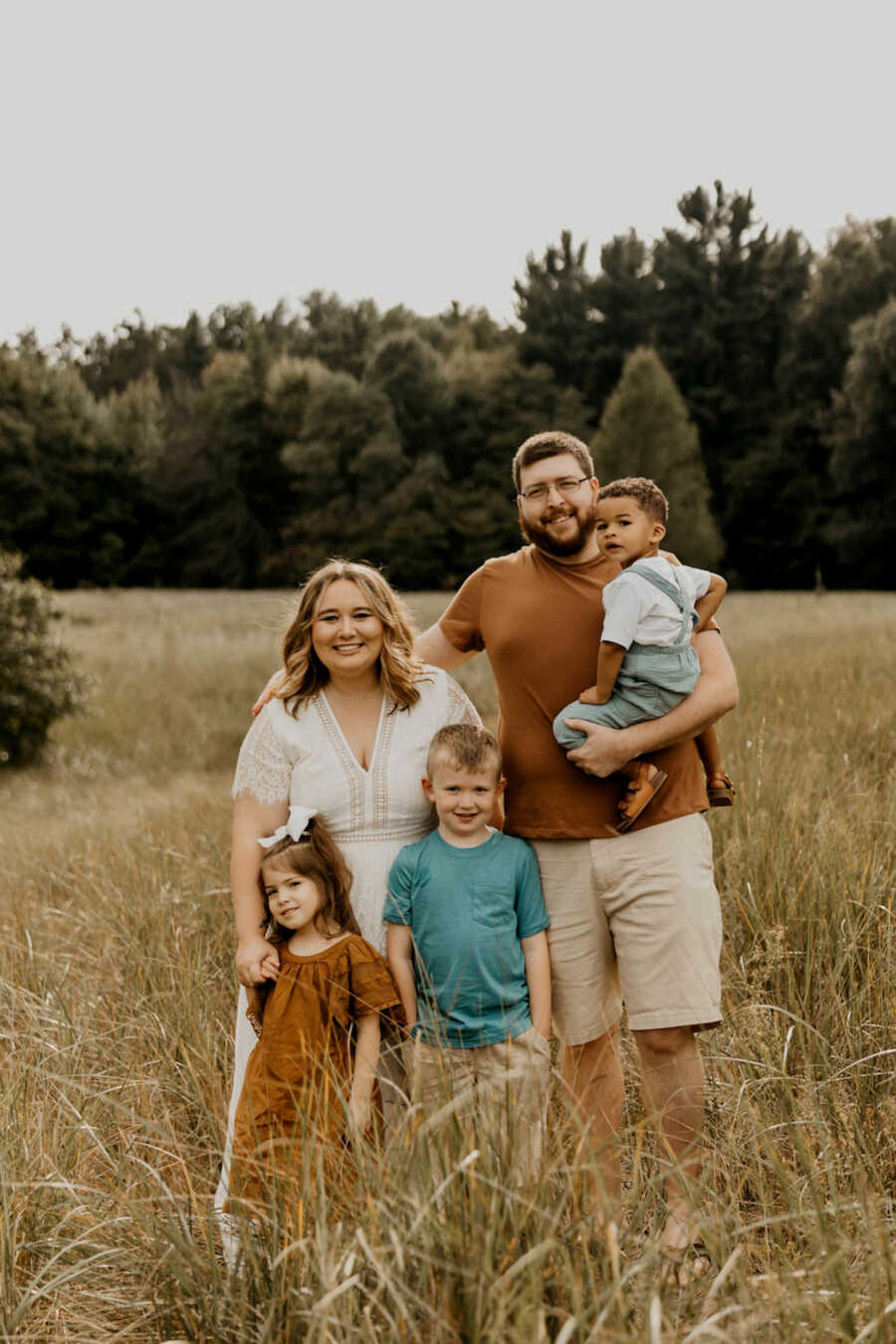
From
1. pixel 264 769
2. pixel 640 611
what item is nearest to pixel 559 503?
pixel 640 611

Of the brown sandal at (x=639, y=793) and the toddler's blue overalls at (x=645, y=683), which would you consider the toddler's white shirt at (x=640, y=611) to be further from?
the brown sandal at (x=639, y=793)

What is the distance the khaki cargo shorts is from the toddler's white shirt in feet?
1.80

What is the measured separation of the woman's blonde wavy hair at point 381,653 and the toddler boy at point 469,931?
26 cm

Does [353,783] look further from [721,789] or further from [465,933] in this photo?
[721,789]

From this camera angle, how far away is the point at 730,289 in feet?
153

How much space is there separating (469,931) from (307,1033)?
0.48m

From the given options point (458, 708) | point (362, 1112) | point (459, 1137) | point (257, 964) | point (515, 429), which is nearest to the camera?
point (459, 1137)

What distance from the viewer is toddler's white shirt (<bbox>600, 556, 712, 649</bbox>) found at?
2949 millimetres

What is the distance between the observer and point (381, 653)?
3262 millimetres

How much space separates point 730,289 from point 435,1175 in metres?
48.9

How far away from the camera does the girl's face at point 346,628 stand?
3.14m

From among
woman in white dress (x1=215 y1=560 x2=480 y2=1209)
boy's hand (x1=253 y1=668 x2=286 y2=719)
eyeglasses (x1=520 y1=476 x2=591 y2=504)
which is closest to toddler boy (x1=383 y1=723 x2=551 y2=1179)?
woman in white dress (x1=215 y1=560 x2=480 y2=1209)

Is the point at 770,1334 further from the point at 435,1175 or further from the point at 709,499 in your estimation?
the point at 709,499


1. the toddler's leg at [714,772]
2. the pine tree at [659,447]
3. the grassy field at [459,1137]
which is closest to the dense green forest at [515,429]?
the pine tree at [659,447]
